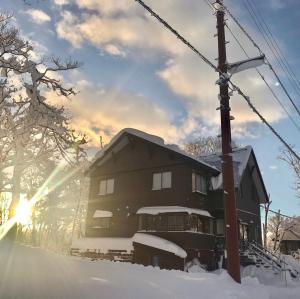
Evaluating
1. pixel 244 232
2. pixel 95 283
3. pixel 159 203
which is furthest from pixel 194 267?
pixel 95 283

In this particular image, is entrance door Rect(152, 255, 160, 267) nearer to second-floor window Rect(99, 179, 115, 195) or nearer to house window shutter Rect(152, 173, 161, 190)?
house window shutter Rect(152, 173, 161, 190)

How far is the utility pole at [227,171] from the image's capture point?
1375 centimetres

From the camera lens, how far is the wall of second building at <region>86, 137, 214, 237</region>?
88.2ft

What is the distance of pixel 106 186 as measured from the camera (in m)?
32.3

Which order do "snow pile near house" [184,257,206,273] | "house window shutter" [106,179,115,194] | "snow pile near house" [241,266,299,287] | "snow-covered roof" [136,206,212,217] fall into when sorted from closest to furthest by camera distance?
"snow pile near house" [241,266,299,287]
"snow pile near house" [184,257,206,273]
"snow-covered roof" [136,206,212,217]
"house window shutter" [106,179,115,194]

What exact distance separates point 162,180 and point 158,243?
5052 millimetres

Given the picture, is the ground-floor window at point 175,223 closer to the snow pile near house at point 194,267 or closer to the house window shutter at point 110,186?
the snow pile near house at point 194,267

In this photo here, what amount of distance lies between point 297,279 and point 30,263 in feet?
63.3

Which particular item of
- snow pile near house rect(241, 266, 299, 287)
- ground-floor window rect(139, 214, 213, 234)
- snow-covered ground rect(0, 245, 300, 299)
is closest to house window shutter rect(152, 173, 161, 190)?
ground-floor window rect(139, 214, 213, 234)

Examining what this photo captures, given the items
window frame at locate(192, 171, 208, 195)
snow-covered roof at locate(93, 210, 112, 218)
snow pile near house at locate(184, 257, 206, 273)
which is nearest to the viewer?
snow pile near house at locate(184, 257, 206, 273)

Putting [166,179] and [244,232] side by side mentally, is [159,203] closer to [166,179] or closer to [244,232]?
[166,179]

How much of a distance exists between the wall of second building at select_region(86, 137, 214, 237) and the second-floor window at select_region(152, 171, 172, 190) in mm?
289

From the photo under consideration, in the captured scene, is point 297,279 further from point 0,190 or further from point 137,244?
point 0,190

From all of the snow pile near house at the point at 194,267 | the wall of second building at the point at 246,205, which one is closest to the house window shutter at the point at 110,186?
the wall of second building at the point at 246,205
